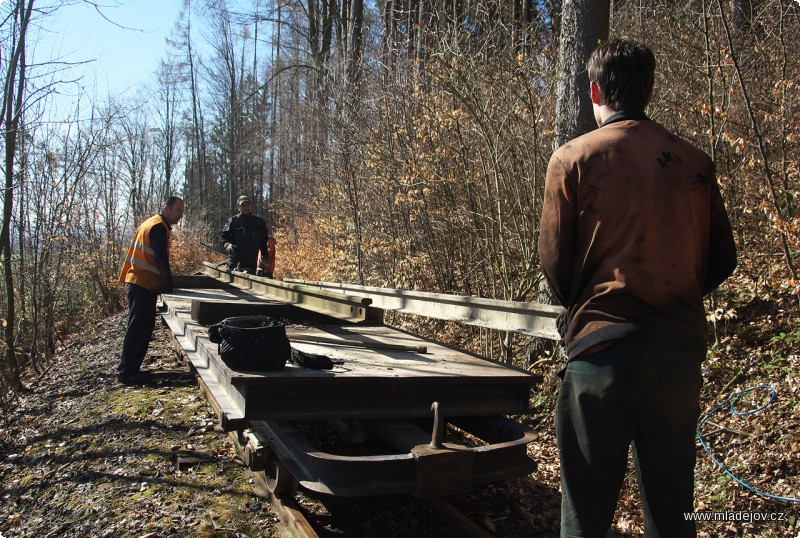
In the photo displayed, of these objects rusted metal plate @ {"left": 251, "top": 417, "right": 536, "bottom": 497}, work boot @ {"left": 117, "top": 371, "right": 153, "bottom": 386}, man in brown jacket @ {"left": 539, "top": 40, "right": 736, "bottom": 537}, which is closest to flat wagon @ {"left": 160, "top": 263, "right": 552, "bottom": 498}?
rusted metal plate @ {"left": 251, "top": 417, "right": 536, "bottom": 497}

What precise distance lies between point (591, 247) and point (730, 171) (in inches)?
224

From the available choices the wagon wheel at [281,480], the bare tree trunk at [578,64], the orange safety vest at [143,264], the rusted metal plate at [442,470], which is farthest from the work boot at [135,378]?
the bare tree trunk at [578,64]

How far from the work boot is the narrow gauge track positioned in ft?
9.32

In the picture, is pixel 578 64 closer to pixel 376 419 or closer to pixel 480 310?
pixel 480 310

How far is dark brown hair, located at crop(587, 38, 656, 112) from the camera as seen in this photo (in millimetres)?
2145

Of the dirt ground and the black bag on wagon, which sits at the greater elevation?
the black bag on wagon

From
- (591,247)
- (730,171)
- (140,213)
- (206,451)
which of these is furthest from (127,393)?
(140,213)

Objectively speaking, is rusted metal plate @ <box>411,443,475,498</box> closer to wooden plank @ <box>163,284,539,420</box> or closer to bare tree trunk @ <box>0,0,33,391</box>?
wooden plank @ <box>163,284,539,420</box>

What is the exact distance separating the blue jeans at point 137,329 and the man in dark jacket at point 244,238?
175 inches

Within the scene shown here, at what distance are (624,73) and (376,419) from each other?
2427 mm

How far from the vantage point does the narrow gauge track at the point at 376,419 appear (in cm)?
297

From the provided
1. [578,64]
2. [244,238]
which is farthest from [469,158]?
[244,238]

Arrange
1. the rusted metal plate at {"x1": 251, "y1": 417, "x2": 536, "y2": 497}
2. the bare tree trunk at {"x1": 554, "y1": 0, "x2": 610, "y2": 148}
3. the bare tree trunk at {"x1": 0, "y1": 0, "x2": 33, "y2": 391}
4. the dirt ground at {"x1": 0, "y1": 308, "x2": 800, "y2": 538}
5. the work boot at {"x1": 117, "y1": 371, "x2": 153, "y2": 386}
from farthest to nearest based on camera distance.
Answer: the bare tree trunk at {"x1": 0, "y1": 0, "x2": 33, "y2": 391} < the work boot at {"x1": 117, "y1": 371, "x2": 153, "y2": 386} < the bare tree trunk at {"x1": 554, "y1": 0, "x2": 610, "y2": 148} < the dirt ground at {"x1": 0, "y1": 308, "x2": 800, "y2": 538} < the rusted metal plate at {"x1": 251, "y1": 417, "x2": 536, "y2": 497}

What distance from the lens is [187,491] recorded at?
4254mm
